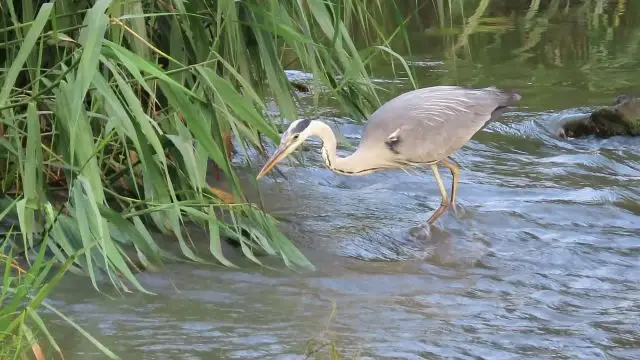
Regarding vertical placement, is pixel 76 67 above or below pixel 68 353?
above

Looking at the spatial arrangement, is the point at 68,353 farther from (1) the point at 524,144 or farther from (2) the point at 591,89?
(2) the point at 591,89

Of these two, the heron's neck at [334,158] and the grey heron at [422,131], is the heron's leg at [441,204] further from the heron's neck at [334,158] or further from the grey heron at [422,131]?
the heron's neck at [334,158]

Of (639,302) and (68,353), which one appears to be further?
(639,302)

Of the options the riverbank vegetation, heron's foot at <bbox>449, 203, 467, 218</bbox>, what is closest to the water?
heron's foot at <bbox>449, 203, 467, 218</bbox>

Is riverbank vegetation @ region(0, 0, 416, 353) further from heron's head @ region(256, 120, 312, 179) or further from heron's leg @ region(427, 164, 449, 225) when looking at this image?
heron's leg @ region(427, 164, 449, 225)

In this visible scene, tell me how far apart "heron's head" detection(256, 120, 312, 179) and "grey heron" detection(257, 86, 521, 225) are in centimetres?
30

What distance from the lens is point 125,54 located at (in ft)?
12.4

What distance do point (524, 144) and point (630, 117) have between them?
63 centimetres

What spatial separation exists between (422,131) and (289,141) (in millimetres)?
1129

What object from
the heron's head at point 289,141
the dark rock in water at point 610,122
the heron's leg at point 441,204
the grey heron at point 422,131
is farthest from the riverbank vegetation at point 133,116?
the dark rock in water at point 610,122

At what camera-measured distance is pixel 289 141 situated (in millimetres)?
4773

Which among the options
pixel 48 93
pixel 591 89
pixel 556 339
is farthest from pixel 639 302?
pixel 591 89

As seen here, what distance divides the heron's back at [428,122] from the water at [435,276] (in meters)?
0.26

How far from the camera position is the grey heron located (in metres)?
5.49
